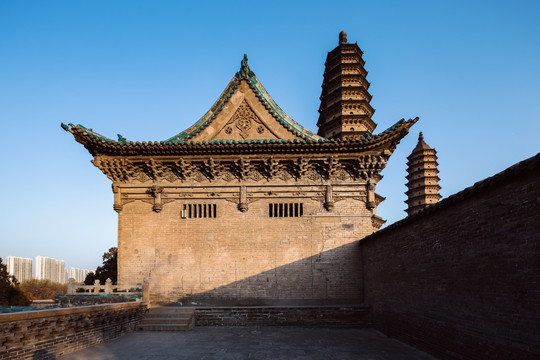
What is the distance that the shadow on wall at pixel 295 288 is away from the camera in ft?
45.6

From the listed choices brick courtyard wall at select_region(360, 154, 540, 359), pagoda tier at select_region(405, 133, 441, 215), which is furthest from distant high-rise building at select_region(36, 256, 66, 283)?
brick courtyard wall at select_region(360, 154, 540, 359)

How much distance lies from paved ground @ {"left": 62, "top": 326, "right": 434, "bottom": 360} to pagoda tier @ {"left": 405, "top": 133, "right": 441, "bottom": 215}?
1977cm

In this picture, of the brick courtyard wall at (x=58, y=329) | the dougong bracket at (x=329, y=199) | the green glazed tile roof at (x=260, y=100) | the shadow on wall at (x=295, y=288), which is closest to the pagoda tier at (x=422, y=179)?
the dougong bracket at (x=329, y=199)

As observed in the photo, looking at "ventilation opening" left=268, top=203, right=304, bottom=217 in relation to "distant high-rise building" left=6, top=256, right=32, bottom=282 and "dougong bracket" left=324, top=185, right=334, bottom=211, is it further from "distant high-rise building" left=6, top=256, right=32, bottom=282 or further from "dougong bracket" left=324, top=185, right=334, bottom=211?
"distant high-rise building" left=6, top=256, right=32, bottom=282

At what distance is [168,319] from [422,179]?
80.4 feet

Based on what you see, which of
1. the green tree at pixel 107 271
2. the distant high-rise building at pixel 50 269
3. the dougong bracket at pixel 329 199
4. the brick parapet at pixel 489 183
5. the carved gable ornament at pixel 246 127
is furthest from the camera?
the distant high-rise building at pixel 50 269

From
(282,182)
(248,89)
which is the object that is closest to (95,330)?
(282,182)

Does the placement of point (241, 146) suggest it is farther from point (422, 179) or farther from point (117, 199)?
point (422, 179)

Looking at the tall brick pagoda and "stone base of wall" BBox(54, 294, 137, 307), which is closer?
"stone base of wall" BBox(54, 294, 137, 307)

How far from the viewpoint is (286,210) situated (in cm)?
1486

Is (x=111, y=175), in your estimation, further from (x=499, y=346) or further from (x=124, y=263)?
(x=499, y=346)

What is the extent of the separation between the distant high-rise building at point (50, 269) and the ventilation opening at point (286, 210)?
126m

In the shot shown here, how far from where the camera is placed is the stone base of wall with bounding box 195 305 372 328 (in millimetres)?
13156

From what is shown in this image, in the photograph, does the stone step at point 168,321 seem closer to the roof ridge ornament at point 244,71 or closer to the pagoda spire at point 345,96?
the roof ridge ornament at point 244,71
